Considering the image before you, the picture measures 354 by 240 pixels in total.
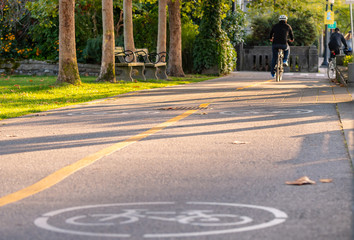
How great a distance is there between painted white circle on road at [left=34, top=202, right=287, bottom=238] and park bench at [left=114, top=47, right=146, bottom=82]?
62.7 ft

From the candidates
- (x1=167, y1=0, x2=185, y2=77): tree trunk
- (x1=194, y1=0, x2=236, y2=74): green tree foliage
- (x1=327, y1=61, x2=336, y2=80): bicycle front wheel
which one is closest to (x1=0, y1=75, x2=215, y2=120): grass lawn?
(x1=167, y1=0, x2=185, y2=77): tree trunk

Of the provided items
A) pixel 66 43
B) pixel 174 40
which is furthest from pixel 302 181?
pixel 174 40

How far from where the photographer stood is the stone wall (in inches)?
1276

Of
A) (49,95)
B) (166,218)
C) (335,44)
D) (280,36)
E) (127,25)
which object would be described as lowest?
(49,95)

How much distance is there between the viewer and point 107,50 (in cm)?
2314

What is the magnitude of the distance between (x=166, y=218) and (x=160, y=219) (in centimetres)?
5

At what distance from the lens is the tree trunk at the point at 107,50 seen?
23.2 m

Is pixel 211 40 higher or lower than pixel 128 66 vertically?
higher

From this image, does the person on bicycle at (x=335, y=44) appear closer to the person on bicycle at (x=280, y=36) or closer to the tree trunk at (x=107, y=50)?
the person on bicycle at (x=280, y=36)

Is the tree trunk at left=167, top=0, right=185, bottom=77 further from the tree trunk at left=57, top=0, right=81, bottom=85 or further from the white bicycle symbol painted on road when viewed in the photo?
the white bicycle symbol painted on road

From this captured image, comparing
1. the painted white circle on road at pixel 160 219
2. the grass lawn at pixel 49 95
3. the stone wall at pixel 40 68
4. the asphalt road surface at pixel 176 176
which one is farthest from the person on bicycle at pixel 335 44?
the painted white circle on road at pixel 160 219

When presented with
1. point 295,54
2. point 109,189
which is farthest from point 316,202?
point 295,54

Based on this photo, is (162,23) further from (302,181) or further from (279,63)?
(302,181)

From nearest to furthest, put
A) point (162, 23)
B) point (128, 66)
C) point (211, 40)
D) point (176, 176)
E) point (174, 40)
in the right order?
point (176, 176), point (128, 66), point (162, 23), point (174, 40), point (211, 40)
